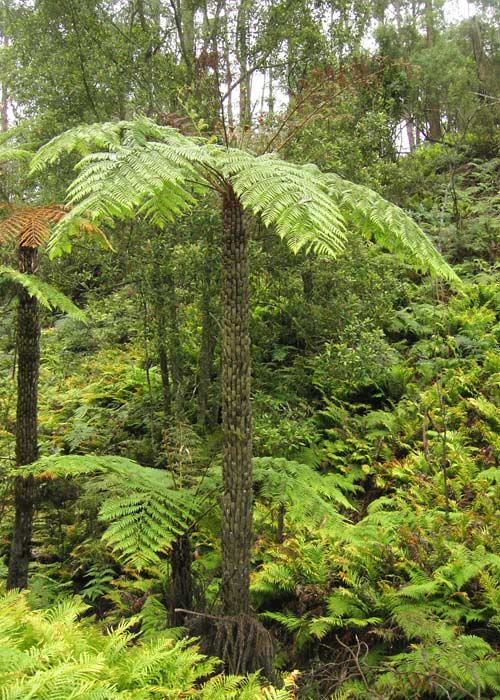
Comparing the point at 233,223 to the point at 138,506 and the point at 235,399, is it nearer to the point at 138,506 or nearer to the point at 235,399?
the point at 235,399

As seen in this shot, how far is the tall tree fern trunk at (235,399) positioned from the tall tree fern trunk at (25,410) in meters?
1.80

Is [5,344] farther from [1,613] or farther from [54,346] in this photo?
[1,613]

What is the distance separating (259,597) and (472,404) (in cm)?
351

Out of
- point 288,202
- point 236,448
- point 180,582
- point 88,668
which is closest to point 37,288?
point 236,448

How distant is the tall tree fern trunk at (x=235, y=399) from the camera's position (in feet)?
9.23

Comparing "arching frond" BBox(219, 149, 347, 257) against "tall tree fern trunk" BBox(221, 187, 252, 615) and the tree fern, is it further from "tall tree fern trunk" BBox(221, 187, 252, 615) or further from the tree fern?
"tall tree fern trunk" BBox(221, 187, 252, 615)

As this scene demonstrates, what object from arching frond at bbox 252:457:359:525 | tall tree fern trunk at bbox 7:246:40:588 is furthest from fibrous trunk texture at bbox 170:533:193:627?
tall tree fern trunk at bbox 7:246:40:588

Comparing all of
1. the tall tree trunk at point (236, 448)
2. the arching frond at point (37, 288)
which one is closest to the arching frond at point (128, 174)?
the tall tree trunk at point (236, 448)

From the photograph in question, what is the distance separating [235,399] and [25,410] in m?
1.90

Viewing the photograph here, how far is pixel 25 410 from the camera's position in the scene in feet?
→ 12.7

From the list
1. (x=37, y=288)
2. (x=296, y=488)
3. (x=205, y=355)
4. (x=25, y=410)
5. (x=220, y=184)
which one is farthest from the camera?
(x=205, y=355)

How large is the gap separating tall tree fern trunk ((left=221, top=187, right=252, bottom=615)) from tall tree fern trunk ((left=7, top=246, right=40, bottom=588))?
1797mm

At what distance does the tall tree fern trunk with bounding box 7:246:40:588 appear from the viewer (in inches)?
152

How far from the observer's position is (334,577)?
14.8 ft
